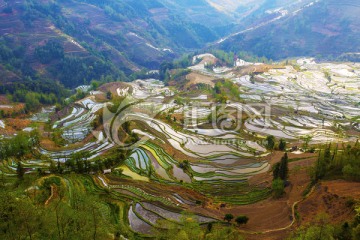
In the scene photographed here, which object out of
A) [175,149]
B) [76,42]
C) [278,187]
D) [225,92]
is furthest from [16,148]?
[76,42]

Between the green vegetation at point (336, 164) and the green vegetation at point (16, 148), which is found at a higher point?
the green vegetation at point (336, 164)

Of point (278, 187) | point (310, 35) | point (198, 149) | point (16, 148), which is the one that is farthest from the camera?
point (310, 35)

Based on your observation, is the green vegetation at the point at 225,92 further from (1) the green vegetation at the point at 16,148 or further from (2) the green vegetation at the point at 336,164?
(1) the green vegetation at the point at 16,148

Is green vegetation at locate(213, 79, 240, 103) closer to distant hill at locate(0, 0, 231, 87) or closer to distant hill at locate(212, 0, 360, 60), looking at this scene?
distant hill at locate(0, 0, 231, 87)

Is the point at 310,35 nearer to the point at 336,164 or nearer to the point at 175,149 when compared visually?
the point at 175,149

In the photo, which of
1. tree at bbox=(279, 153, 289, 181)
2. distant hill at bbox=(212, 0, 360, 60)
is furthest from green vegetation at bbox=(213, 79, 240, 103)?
distant hill at bbox=(212, 0, 360, 60)

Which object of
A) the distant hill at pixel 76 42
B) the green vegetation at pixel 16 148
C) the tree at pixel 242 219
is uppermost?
the tree at pixel 242 219

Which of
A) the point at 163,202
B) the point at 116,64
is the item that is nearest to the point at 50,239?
the point at 163,202

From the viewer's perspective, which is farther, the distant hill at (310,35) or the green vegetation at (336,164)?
the distant hill at (310,35)

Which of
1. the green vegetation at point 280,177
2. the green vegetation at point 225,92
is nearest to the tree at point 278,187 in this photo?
the green vegetation at point 280,177
